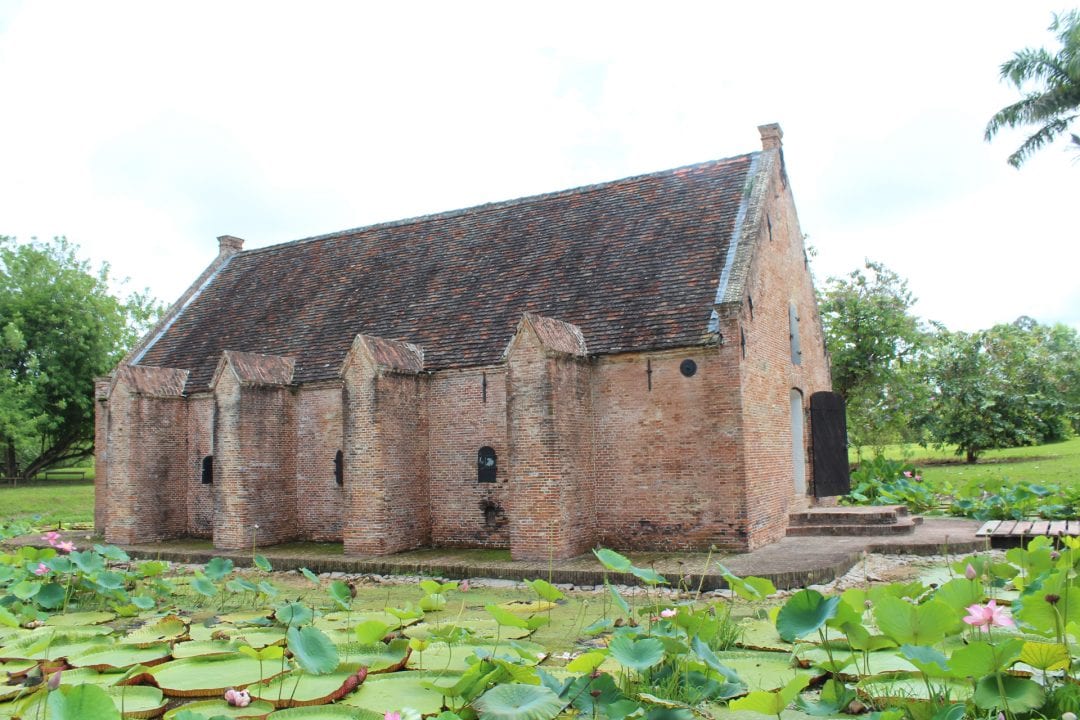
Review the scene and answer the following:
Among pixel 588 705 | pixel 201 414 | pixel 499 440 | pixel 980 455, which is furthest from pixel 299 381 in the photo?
pixel 980 455

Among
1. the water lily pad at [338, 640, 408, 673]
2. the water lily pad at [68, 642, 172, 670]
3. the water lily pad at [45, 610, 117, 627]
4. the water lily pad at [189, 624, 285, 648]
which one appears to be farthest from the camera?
the water lily pad at [45, 610, 117, 627]

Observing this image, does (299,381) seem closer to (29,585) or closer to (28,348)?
(29,585)

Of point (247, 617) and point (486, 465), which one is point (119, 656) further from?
point (486, 465)

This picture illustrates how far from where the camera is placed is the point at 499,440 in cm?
1566

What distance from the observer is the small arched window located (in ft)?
51.5

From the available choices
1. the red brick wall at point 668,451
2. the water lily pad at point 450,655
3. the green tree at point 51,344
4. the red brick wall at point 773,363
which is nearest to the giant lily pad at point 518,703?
the water lily pad at point 450,655

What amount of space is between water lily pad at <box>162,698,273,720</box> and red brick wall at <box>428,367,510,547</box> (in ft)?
33.1

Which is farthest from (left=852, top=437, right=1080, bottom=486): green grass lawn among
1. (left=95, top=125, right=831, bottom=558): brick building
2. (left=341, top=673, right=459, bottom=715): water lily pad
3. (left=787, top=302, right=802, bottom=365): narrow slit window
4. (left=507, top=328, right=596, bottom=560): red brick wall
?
(left=341, top=673, right=459, bottom=715): water lily pad

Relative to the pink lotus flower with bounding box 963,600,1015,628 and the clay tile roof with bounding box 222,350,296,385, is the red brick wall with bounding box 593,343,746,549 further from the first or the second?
the pink lotus flower with bounding box 963,600,1015,628

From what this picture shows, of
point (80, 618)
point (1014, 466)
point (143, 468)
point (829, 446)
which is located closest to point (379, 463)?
point (80, 618)

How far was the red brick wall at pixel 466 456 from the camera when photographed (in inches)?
615

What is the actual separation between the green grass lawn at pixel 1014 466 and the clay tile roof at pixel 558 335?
1243 cm

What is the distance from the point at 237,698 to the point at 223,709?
140 millimetres

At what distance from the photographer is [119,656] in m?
6.67
